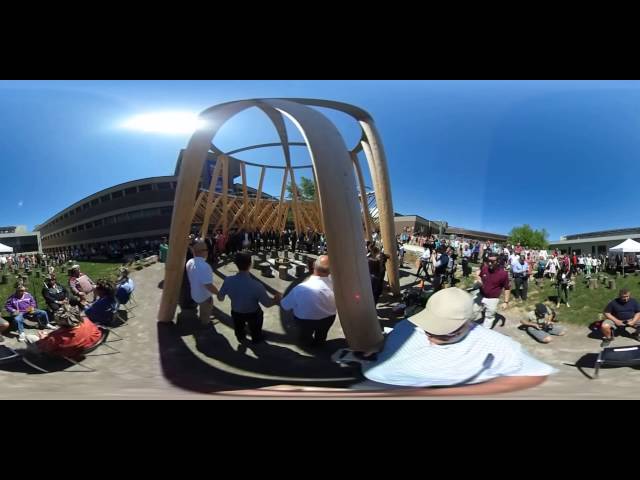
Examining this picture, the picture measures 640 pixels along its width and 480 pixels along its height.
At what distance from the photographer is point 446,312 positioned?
1.31 m

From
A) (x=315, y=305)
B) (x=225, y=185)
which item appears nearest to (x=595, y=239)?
(x=315, y=305)

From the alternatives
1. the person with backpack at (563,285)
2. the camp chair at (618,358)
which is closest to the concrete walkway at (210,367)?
the camp chair at (618,358)

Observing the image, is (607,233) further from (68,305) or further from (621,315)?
(68,305)

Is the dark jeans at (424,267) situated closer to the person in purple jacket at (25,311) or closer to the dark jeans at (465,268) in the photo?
the dark jeans at (465,268)

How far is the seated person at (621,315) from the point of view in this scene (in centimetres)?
132

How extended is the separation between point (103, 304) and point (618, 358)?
2.50 m

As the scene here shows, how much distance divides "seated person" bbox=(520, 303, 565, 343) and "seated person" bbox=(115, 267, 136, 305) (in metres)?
2.01

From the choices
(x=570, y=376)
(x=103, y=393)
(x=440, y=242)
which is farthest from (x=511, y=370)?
(x=103, y=393)

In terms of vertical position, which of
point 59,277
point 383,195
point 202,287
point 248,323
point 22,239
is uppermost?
point 383,195

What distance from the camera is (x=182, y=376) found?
1.37 meters

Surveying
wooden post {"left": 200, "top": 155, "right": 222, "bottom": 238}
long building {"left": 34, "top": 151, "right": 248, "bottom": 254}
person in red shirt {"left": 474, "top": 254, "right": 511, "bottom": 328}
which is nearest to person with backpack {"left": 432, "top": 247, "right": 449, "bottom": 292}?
person in red shirt {"left": 474, "top": 254, "right": 511, "bottom": 328}

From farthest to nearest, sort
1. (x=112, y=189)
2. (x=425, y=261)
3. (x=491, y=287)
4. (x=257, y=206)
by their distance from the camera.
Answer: (x=257, y=206) → (x=425, y=261) → (x=491, y=287) → (x=112, y=189)

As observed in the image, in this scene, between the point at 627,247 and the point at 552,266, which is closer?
the point at 627,247
